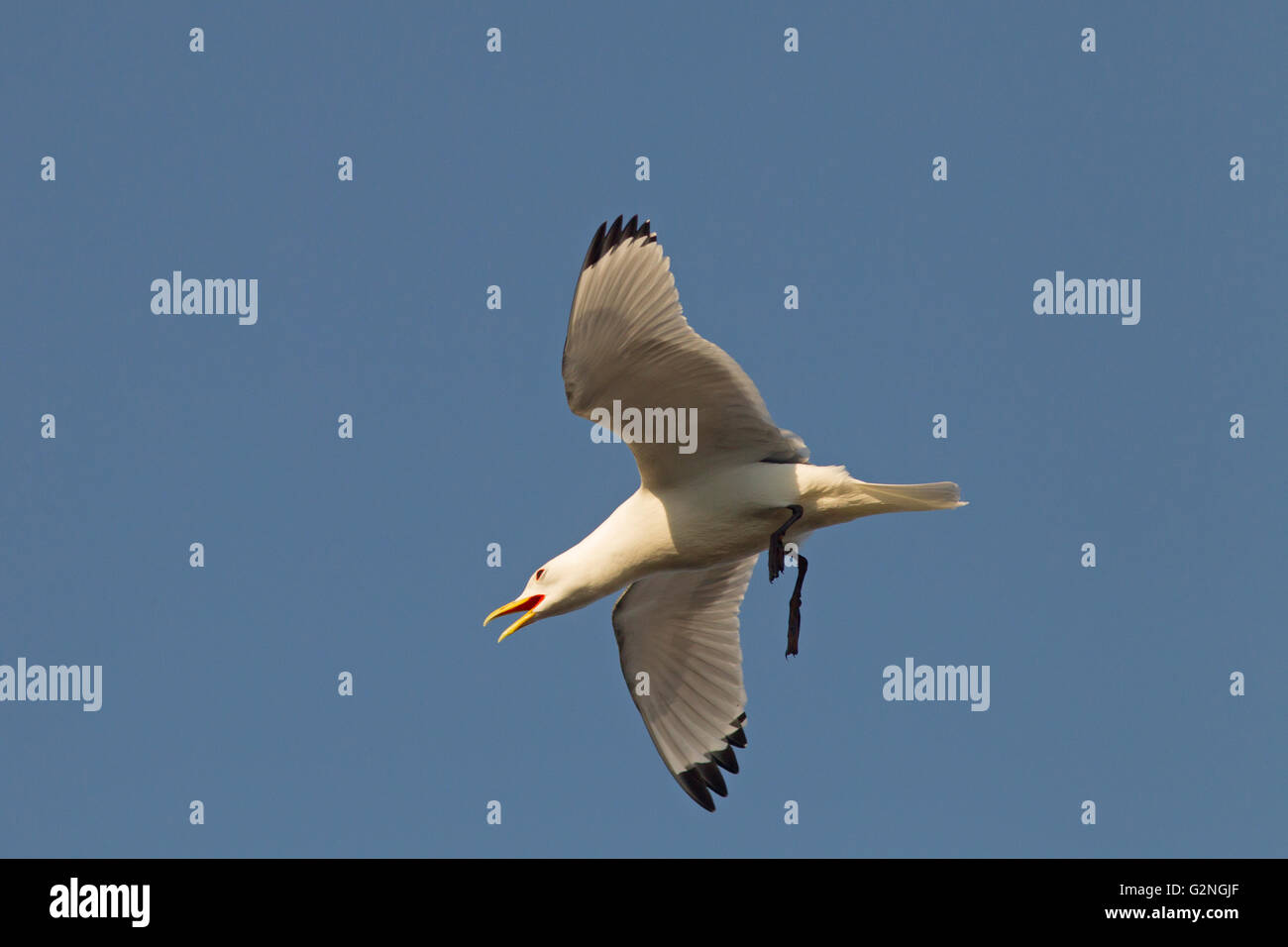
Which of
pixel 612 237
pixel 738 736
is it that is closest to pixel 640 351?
pixel 612 237

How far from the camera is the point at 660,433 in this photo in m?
10.8

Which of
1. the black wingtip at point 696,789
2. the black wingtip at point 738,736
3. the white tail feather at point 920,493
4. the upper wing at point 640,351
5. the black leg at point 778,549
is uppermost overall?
the upper wing at point 640,351

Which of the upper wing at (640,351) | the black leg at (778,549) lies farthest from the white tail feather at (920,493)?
the upper wing at (640,351)

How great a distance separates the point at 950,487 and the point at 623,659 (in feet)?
10.9

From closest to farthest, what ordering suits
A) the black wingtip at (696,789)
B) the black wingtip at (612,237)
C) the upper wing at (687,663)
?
the black wingtip at (612,237)
the black wingtip at (696,789)
the upper wing at (687,663)

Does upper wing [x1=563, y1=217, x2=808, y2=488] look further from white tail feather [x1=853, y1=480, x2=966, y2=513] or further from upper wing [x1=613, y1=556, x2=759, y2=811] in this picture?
upper wing [x1=613, y1=556, x2=759, y2=811]

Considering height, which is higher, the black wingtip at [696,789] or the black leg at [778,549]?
the black leg at [778,549]

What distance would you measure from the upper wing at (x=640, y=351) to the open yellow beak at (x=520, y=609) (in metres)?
1.39

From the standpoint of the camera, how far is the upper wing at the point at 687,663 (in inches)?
490

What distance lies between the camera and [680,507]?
11.1m

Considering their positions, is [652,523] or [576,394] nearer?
[576,394]

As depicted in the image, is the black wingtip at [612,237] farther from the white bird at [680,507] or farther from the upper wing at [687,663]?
the upper wing at [687,663]

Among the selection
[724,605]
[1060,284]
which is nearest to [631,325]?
[724,605]

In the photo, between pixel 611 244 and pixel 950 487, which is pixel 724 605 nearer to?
pixel 950 487
